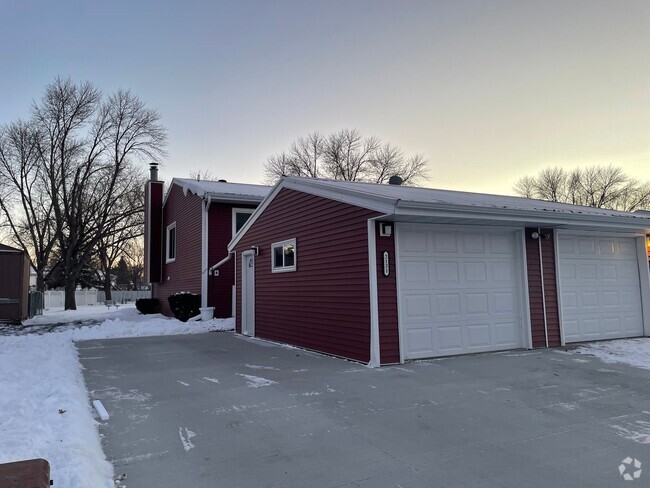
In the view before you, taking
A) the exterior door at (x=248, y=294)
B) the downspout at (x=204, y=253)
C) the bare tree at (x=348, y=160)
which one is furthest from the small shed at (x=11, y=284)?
the bare tree at (x=348, y=160)

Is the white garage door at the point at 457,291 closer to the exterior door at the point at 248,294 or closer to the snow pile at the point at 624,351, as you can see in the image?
the snow pile at the point at 624,351

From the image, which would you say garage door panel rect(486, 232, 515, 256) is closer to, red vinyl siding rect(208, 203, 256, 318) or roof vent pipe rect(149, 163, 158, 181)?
red vinyl siding rect(208, 203, 256, 318)

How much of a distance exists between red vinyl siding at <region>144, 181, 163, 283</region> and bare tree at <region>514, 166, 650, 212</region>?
3069 centimetres

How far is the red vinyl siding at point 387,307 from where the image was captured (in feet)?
22.4

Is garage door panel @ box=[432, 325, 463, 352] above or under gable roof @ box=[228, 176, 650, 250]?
under

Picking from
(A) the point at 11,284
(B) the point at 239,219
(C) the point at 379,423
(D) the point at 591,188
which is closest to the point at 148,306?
(A) the point at 11,284

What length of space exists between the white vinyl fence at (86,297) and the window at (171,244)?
53.3 feet

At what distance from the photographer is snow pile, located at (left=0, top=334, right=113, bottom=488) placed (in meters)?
2.99

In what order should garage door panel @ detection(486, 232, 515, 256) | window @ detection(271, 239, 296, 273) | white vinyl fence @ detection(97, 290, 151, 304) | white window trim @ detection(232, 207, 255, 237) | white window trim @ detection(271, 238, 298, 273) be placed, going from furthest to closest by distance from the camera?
white vinyl fence @ detection(97, 290, 151, 304), white window trim @ detection(232, 207, 255, 237), window @ detection(271, 239, 296, 273), white window trim @ detection(271, 238, 298, 273), garage door panel @ detection(486, 232, 515, 256)

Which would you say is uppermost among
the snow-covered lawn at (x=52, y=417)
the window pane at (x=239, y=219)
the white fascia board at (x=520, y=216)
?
the window pane at (x=239, y=219)

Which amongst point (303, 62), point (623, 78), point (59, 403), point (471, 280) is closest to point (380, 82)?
point (303, 62)

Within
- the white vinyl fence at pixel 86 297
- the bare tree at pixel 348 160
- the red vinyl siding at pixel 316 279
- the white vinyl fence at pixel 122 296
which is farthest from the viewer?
the white vinyl fence at pixel 122 296

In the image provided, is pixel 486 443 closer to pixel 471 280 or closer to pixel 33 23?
pixel 471 280

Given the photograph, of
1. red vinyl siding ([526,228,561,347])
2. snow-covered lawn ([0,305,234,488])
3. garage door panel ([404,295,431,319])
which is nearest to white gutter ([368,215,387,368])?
garage door panel ([404,295,431,319])
